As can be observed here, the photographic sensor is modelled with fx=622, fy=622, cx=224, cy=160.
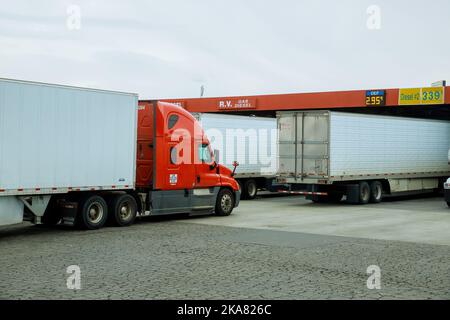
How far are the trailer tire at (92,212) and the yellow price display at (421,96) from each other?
20.7 meters

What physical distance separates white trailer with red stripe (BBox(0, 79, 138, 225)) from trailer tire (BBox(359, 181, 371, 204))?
11328mm

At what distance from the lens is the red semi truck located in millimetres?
13227

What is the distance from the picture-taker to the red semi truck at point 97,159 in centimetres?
1323

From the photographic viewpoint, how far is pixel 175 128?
669 inches

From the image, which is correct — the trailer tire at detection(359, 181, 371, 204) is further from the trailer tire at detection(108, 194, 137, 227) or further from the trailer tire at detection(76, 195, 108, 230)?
the trailer tire at detection(76, 195, 108, 230)

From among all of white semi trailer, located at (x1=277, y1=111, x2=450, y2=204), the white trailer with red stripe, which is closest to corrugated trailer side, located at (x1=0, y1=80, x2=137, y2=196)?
the white trailer with red stripe

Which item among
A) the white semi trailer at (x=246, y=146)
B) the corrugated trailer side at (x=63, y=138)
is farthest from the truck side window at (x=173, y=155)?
the white semi trailer at (x=246, y=146)

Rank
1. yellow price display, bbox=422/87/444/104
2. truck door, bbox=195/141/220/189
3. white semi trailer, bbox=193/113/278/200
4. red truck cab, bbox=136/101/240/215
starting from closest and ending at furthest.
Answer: red truck cab, bbox=136/101/240/215, truck door, bbox=195/141/220/189, white semi trailer, bbox=193/113/278/200, yellow price display, bbox=422/87/444/104

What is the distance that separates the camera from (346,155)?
23453 millimetres

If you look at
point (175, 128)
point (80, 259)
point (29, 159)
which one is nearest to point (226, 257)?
point (80, 259)

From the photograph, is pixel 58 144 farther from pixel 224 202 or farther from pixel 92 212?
pixel 224 202

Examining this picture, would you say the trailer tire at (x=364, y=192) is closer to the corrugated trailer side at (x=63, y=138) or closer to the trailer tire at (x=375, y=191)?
the trailer tire at (x=375, y=191)
